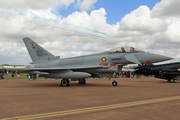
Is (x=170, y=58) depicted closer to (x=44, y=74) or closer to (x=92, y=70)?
(x=92, y=70)

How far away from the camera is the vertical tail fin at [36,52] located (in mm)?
16422

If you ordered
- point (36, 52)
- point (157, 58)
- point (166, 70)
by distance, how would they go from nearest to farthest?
point (157, 58)
point (36, 52)
point (166, 70)

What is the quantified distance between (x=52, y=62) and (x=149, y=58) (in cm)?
906

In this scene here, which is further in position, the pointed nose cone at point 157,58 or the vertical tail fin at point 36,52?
the vertical tail fin at point 36,52

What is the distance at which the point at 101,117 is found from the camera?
4457mm

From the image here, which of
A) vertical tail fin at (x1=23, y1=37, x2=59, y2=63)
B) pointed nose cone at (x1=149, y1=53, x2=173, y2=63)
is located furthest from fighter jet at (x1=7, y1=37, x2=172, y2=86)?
vertical tail fin at (x1=23, y1=37, x2=59, y2=63)

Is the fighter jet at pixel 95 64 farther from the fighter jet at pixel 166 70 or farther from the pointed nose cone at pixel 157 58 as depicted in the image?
the fighter jet at pixel 166 70

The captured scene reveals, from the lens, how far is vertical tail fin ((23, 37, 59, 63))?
53.9 feet

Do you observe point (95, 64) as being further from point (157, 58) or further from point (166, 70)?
point (166, 70)

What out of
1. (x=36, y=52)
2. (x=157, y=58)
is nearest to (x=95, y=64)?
(x=157, y=58)

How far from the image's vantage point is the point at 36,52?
16625mm

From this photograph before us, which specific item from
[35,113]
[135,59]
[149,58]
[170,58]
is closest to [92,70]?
[135,59]

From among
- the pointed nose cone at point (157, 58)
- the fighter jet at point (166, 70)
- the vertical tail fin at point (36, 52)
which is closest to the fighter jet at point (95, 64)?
the pointed nose cone at point (157, 58)

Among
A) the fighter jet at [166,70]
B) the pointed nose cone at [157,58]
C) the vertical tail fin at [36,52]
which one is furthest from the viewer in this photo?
the fighter jet at [166,70]
